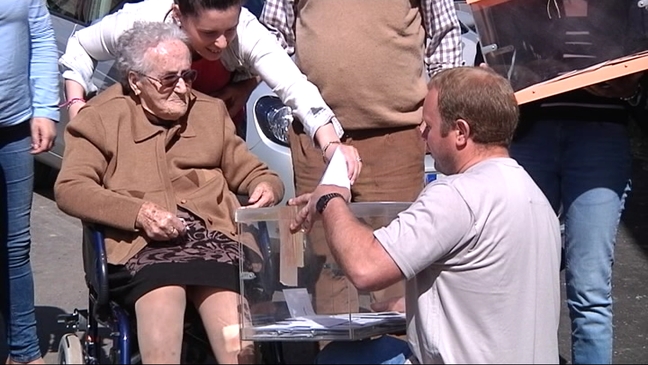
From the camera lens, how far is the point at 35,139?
3982mm

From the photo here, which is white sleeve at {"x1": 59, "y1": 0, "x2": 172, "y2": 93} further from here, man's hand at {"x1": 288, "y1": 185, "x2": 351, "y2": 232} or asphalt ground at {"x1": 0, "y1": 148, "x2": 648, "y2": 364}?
asphalt ground at {"x1": 0, "y1": 148, "x2": 648, "y2": 364}

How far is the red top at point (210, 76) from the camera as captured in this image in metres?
3.93

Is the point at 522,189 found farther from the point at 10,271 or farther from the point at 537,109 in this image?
the point at 10,271

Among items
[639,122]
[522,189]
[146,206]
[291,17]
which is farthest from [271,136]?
[639,122]

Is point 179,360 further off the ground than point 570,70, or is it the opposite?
point 570,70

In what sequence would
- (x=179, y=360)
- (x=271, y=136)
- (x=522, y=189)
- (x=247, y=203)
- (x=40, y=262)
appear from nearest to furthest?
(x=522, y=189), (x=179, y=360), (x=247, y=203), (x=271, y=136), (x=40, y=262)

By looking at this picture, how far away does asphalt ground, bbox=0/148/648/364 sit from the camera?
4.82 meters

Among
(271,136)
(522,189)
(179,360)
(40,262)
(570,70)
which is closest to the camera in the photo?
(522,189)

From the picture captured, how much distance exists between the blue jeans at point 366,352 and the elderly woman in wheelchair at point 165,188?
29 cm

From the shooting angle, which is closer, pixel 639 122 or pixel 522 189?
pixel 522 189

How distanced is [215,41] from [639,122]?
526 centimetres

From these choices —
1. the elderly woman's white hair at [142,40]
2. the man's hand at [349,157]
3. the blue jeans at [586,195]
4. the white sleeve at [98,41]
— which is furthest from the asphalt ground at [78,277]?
the white sleeve at [98,41]

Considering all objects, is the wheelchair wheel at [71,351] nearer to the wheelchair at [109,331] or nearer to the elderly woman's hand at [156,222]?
the wheelchair at [109,331]

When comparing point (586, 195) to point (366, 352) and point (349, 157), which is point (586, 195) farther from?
point (366, 352)
